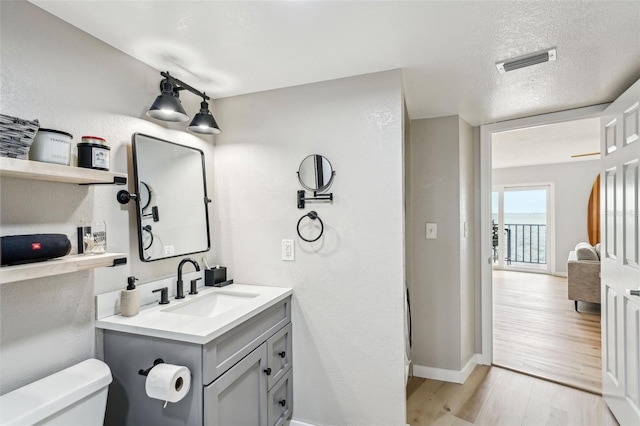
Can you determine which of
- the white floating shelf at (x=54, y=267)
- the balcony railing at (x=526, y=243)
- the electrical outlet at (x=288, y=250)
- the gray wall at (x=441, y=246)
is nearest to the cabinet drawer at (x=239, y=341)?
the electrical outlet at (x=288, y=250)

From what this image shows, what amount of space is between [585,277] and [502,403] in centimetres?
284

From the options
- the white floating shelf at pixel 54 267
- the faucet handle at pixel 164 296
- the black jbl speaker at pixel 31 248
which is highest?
the black jbl speaker at pixel 31 248

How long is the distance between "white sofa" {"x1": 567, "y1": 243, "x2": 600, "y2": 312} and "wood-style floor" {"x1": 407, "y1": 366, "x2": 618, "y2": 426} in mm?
2267

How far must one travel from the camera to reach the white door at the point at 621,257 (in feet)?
5.95

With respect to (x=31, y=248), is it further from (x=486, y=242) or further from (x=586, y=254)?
(x=586, y=254)

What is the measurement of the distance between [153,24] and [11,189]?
34.8 inches

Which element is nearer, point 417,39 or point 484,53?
point 417,39

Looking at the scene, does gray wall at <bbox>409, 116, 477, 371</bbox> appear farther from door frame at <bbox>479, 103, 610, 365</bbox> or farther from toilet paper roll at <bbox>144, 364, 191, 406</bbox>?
toilet paper roll at <bbox>144, 364, 191, 406</bbox>

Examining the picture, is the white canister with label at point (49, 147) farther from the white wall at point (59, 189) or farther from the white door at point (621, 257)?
the white door at point (621, 257)

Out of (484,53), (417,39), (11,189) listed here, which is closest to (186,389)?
(11,189)

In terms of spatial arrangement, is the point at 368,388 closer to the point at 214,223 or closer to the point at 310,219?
the point at 310,219

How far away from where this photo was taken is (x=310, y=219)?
2.06 m

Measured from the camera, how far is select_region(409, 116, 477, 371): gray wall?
268 cm

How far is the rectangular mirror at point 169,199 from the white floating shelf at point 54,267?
356 mm
